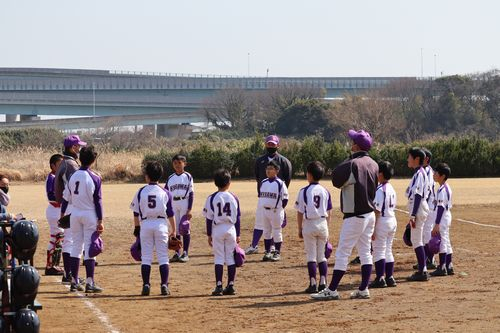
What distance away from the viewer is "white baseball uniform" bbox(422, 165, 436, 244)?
15.7 m

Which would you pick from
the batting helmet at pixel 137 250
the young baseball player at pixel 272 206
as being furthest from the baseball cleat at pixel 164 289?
the young baseball player at pixel 272 206

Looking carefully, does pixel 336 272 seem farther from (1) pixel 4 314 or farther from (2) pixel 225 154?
(2) pixel 225 154

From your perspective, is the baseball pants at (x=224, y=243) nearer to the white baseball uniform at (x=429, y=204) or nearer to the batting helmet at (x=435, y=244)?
the white baseball uniform at (x=429, y=204)

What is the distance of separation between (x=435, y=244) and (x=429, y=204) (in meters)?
0.60

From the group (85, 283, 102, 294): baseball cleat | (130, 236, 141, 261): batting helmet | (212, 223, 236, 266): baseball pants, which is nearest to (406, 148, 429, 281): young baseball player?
(212, 223, 236, 266): baseball pants

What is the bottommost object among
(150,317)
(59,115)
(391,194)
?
(150,317)

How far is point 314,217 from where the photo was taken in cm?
1430

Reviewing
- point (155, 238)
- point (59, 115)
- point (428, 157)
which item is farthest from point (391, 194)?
point (59, 115)

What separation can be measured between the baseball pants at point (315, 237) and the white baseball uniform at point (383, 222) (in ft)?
2.45

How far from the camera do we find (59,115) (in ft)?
395

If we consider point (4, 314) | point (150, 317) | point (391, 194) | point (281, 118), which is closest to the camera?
point (4, 314)

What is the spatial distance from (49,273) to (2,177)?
191cm

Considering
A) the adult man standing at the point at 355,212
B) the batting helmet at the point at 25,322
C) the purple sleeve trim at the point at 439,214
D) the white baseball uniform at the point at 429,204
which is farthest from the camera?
the purple sleeve trim at the point at 439,214

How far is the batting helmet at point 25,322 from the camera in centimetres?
963
